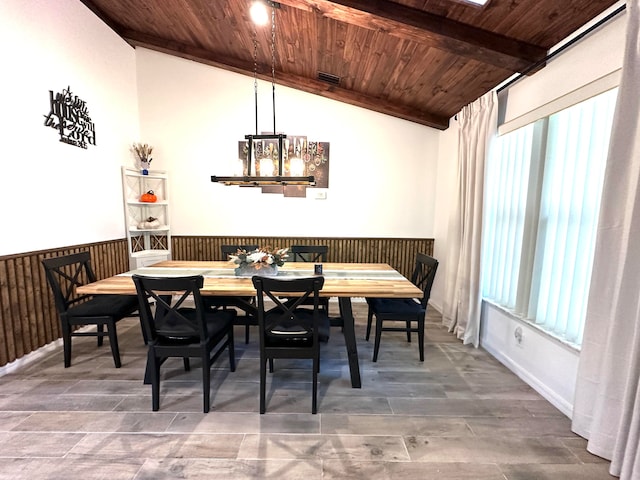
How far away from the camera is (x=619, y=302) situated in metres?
1.45

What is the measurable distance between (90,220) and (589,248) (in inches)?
180

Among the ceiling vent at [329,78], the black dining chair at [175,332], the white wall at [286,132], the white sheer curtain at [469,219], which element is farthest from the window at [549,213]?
the black dining chair at [175,332]

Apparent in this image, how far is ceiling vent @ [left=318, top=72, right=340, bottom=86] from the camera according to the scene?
3.48 m

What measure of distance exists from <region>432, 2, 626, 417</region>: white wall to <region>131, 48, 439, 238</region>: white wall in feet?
5.19

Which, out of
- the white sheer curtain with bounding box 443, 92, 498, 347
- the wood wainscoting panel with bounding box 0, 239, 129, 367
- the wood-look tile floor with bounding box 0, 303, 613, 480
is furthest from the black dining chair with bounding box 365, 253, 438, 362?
the wood wainscoting panel with bounding box 0, 239, 129, 367

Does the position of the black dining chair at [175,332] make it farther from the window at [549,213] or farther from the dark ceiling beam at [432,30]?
the window at [549,213]

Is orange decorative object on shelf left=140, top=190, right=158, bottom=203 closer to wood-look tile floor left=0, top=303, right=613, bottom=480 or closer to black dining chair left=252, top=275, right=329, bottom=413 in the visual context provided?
wood-look tile floor left=0, top=303, right=613, bottom=480

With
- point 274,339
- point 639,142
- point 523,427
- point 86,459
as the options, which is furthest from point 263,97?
point 523,427

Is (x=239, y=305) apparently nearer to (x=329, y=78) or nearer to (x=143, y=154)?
Result: (x=143, y=154)

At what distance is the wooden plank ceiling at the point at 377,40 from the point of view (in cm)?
198

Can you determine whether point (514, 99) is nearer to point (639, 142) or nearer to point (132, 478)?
point (639, 142)

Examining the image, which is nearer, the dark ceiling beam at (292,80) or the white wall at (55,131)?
the white wall at (55,131)

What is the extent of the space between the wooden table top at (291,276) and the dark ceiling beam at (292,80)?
87.3 inches

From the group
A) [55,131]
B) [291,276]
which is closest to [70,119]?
[55,131]
